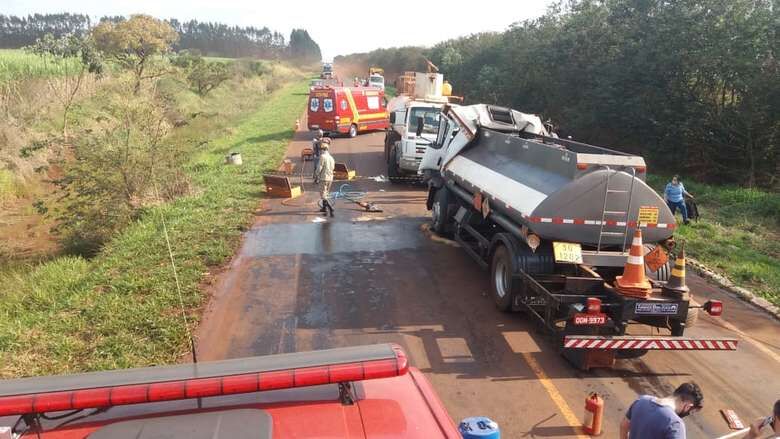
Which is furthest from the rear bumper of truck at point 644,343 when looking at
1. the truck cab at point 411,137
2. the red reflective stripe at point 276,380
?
the truck cab at point 411,137

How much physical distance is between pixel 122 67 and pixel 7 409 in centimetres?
3119

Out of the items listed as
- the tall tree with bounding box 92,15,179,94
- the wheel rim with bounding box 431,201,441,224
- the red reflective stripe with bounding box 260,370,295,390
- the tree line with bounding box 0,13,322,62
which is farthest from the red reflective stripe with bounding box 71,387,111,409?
the tree line with bounding box 0,13,322,62

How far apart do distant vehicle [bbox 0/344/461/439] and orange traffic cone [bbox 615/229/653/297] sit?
13.1 feet

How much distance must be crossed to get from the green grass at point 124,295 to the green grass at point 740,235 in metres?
8.66

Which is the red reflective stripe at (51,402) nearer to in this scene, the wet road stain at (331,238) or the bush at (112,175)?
the wet road stain at (331,238)

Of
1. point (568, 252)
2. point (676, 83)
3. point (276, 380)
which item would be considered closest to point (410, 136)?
point (676, 83)

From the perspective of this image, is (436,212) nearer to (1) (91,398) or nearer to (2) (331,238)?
(2) (331,238)

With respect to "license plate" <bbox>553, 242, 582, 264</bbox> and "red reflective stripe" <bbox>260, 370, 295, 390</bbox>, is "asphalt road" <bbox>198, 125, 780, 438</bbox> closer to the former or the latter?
"license plate" <bbox>553, 242, 582, 264</bbox>

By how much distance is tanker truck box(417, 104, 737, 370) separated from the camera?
5754 mm

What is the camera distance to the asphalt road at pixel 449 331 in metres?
5.43

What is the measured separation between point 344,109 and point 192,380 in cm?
2309

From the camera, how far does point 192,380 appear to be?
2.38m

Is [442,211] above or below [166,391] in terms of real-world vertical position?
below

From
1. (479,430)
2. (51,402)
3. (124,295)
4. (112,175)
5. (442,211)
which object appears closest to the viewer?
(51,402)
